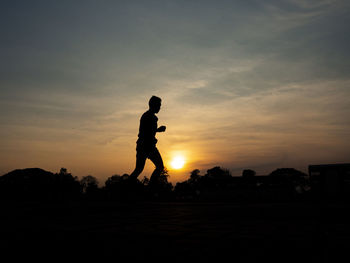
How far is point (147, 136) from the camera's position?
7410mm

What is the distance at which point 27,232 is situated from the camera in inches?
98.1

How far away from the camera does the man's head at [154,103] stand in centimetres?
749

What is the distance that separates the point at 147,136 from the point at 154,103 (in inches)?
32.5

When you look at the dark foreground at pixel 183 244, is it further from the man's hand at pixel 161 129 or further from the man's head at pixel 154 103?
the man's head at pixel 154 103

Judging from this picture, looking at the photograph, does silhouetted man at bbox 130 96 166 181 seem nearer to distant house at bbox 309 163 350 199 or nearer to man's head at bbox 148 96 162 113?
man's head at bbox 148 96 162 113

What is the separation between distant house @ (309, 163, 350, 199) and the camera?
43.5 ft

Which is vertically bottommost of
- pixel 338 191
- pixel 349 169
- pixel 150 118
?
pixel 338 191

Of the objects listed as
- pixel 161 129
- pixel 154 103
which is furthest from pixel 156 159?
pixel 154 103

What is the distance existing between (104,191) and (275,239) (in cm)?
804

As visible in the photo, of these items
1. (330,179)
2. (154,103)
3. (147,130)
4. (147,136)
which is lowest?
(330,179)

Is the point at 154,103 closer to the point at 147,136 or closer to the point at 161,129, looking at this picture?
the point at 161,129

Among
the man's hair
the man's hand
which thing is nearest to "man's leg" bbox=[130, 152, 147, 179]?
the man's hand

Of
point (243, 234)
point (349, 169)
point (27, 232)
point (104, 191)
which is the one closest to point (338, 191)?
point (349, 169)

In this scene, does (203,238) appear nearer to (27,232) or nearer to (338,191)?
(27,232)
